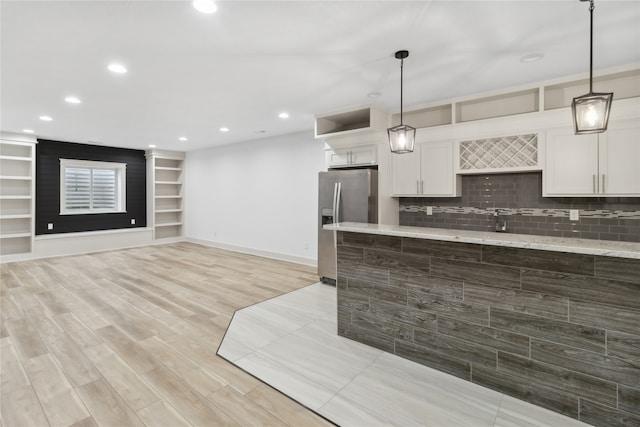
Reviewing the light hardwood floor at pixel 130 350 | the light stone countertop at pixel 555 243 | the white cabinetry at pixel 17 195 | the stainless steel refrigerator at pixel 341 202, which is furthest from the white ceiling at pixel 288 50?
the light hardwood floor at pixel 130 350

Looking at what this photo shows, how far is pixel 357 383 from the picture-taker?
2.25m

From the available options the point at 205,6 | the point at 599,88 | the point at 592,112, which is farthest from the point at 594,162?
the point at 205,6

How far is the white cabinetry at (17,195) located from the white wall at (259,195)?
3375 millimetres

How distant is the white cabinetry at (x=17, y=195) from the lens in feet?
20.7

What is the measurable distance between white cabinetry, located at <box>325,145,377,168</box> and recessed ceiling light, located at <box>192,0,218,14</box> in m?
2.80

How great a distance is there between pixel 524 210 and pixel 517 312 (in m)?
2.10

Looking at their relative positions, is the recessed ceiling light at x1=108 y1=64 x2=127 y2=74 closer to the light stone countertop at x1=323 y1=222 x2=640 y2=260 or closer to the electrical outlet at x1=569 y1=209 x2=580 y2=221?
the light stone countertop at x1=323 y1=222 x2=640 y2=260

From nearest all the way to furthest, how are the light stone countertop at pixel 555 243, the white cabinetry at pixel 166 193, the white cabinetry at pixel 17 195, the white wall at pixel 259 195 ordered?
the light stone countertop at pixel 555 243 < the white wall at pixel 259 195 < the white cabinetry at pixel 17 195 < the white cabinetry at pixel 166 193

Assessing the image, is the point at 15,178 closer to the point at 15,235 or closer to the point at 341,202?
the point at 15,235

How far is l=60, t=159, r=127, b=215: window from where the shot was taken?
23.7ft

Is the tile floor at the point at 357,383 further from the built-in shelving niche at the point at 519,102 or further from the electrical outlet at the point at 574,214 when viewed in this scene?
the built-in shelving niche at the point at 519,102

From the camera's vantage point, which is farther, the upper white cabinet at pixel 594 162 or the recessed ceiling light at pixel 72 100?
the recessed ceiling light at pixel 72 100

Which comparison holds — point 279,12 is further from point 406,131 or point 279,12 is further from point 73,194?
point 73,194

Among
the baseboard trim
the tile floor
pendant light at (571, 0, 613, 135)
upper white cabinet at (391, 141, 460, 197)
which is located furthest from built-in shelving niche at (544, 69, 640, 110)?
the baseboard trim
